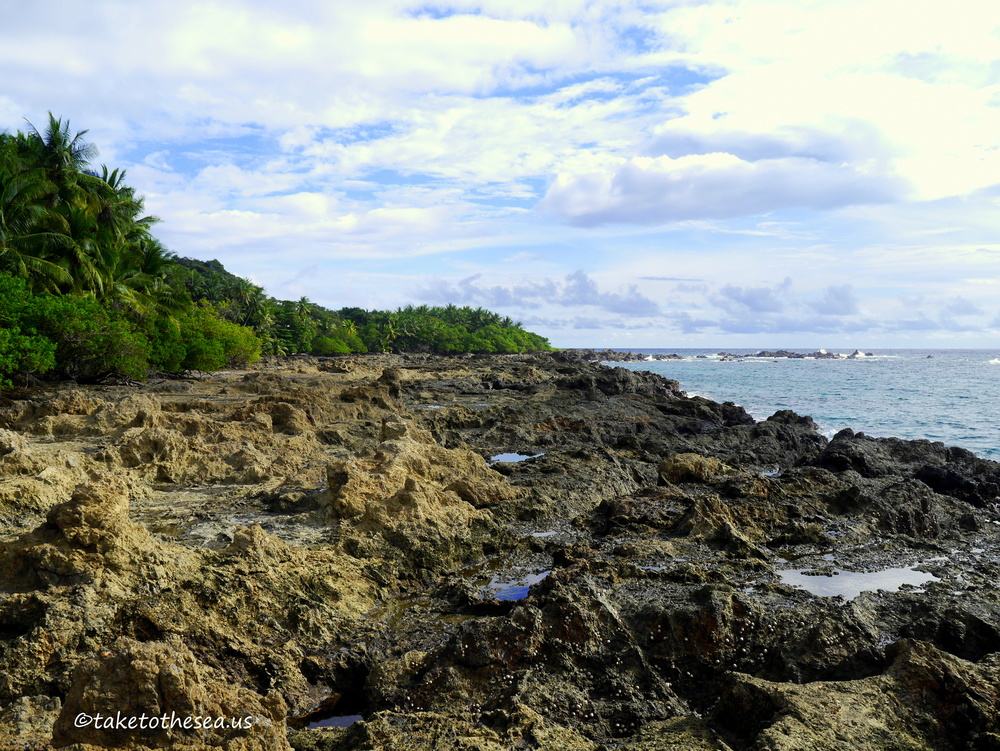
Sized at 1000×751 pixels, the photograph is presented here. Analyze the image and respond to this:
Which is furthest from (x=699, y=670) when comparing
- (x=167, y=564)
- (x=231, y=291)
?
(x=231, y=291)

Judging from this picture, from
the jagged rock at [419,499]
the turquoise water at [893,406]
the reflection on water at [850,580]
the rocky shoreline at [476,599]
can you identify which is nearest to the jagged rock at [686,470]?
the rocky shoreline at [476,599]

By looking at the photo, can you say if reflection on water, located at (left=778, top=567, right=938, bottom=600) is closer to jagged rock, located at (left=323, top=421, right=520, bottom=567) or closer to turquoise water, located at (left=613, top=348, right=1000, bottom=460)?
jagged rock, located at (left=323, top=421, right=520, bottom=567)

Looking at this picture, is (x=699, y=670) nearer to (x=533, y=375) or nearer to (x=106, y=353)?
(x=106, y=353)

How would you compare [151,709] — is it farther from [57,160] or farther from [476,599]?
[57,160]

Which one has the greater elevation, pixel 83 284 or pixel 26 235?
pixel 26 235

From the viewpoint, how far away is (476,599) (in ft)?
25.6

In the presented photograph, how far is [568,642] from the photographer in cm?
603

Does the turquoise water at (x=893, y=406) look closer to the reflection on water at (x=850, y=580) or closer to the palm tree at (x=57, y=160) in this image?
the reflection on water at (x=850, y=580)

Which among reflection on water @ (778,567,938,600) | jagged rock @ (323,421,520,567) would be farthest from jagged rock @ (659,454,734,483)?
reflection on water @ (778,567,938,600)

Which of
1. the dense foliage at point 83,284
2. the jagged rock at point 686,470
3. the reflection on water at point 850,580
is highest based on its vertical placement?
the dense foliage at point 83,284

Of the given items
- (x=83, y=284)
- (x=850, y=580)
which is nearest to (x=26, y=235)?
(x=83, y=284)

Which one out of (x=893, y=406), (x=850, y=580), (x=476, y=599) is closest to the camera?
(x=476, y=599)

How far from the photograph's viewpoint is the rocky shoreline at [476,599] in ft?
15.7

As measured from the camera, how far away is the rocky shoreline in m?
4.77
